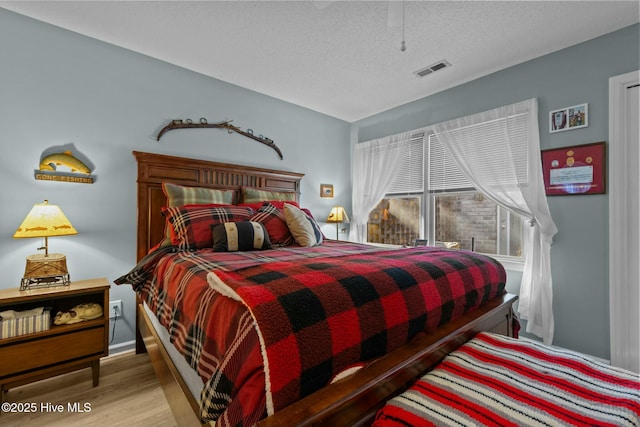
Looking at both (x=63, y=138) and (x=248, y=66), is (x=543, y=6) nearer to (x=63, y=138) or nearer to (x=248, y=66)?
(x=248, y=66)

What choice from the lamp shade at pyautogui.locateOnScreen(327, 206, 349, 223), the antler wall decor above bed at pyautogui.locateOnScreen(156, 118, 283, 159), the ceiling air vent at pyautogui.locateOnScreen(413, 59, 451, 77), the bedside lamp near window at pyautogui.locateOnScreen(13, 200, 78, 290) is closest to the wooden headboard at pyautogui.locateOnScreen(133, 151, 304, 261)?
the antler wall decor above bed at pyautogui.locateOnScreen(156, 118, 283, 159)

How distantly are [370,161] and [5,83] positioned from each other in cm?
356

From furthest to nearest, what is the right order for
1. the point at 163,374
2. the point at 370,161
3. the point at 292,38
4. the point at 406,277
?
the point at 370,161
the point at 292,38
the point at 163,374
the point at 406,277

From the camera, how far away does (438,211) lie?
132 inches

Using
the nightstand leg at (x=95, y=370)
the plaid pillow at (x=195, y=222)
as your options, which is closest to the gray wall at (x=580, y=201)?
the plaid pillow at (x=195, y=222)

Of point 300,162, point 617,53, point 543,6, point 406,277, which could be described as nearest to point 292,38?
point 300,162

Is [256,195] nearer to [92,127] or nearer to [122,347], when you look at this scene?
[92,127]

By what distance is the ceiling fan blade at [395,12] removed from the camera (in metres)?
1.47

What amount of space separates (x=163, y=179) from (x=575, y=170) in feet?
11.5

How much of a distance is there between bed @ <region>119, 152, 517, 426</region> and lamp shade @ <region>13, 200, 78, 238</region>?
23.4 inches

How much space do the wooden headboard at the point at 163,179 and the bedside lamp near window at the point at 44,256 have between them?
58 cm

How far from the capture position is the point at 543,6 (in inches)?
76.2

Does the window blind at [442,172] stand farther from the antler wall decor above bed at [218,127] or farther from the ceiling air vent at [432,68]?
the antler wall decor above bed at [218,127]

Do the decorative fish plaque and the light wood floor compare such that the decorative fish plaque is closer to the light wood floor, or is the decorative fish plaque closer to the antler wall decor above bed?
the antler wall decor above bed
